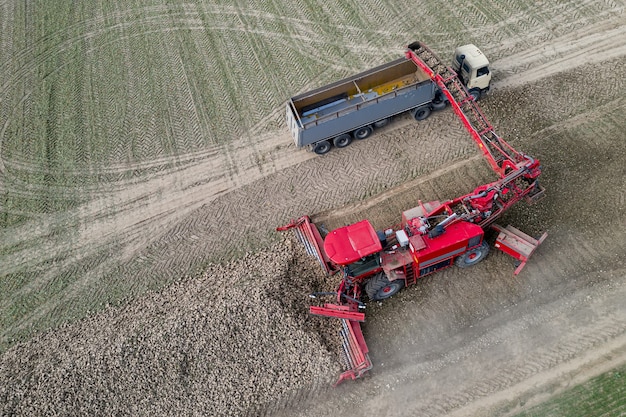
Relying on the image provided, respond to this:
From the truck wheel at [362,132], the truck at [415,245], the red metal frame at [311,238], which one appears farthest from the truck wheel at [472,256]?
the truck wheel at [362,132]

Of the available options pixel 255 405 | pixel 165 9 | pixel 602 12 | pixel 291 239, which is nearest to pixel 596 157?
pixel 602 12

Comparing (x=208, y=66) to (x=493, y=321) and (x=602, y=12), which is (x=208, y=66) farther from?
(x=602, y=12)

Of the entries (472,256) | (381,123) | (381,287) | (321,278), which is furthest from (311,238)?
(381,123)

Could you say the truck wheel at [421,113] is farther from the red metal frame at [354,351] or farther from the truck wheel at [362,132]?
the red metal frame at [354,351]

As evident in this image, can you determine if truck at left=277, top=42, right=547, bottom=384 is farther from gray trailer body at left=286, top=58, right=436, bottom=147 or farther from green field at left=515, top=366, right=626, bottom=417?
green field at left=515, top=366, right=626, bottom=417

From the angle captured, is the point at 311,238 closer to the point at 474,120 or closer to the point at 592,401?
the point at 474,120

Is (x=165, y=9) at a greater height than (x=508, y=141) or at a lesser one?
greater
